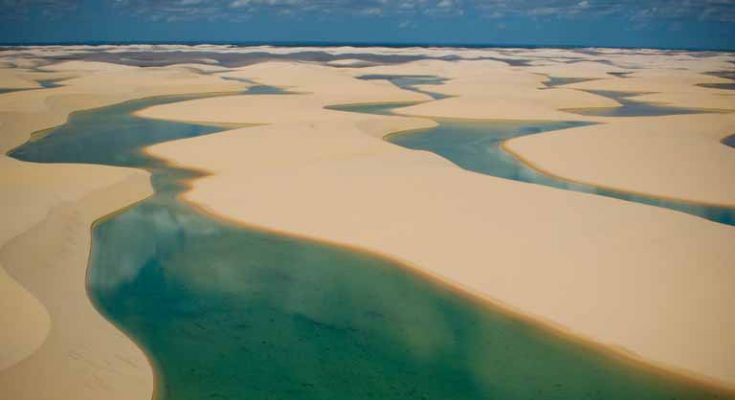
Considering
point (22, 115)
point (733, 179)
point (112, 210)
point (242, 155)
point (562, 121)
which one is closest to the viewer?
point (112, 210)

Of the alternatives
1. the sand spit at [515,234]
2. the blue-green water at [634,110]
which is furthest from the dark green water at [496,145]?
the sand spit at [515,234]

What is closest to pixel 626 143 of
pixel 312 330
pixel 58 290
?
pixel 312 330

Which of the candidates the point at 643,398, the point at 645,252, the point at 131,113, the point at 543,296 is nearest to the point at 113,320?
the point at 543,296

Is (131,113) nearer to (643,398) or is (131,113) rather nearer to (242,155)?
(242,155)

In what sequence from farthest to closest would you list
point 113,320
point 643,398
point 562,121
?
1. point 562,121
2. point 113,320
3. point 643,398

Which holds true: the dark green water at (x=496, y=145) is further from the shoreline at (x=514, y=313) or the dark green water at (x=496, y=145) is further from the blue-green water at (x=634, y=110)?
the shoreline at (x=514, y=313)

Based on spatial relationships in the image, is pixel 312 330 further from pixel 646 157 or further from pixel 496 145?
pixel 496 145

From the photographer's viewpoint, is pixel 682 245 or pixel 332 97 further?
pixel 332 97
